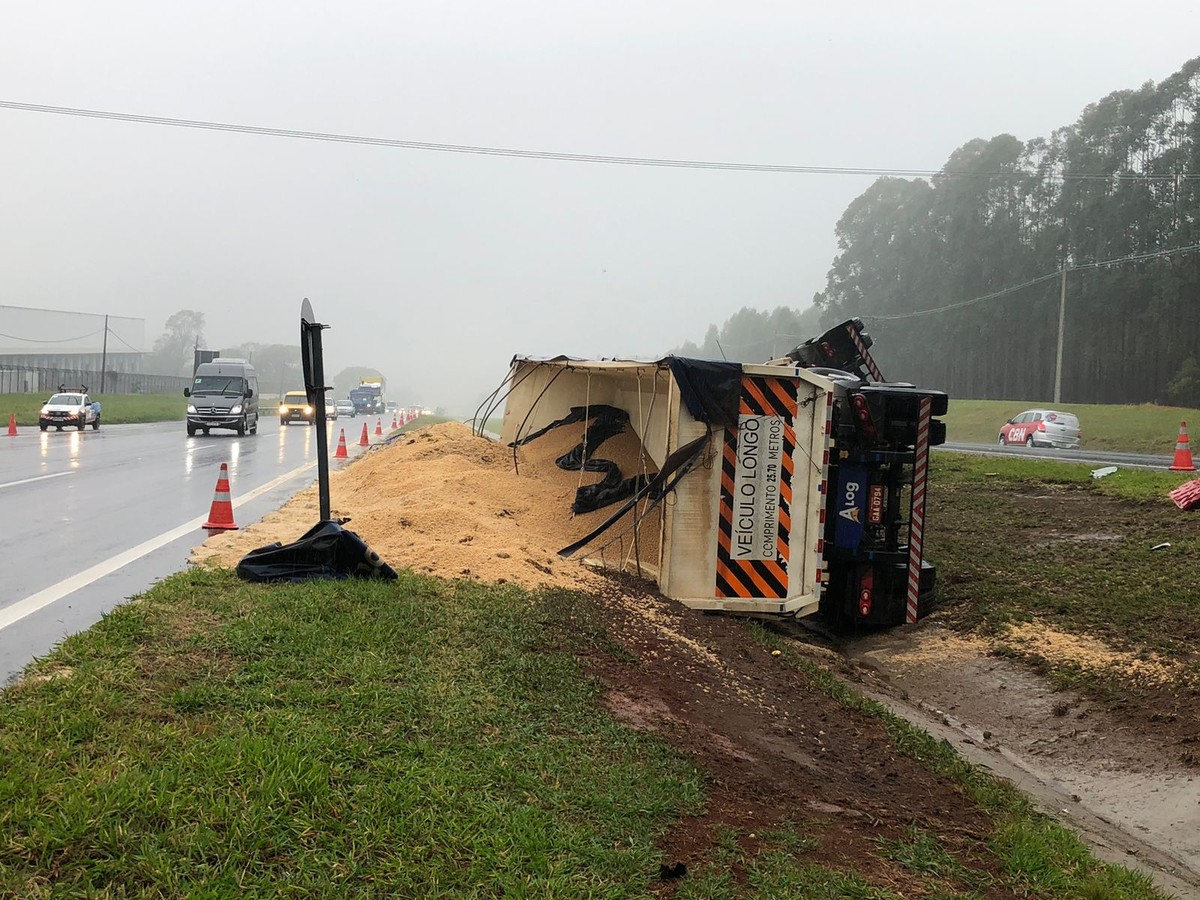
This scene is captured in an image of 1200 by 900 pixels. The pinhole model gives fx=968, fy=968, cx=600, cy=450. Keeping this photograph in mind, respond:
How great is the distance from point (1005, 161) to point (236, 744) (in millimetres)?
77298

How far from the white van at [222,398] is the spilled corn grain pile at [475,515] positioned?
19870mm

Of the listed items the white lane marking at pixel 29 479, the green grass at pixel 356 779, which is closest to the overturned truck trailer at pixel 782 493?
the green grass at pixel 356 779

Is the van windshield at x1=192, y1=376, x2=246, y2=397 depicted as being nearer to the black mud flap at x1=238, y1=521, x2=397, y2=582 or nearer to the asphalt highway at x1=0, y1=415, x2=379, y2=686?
the asphalt highway at x1=0, y1=415, x2=379, y2=686

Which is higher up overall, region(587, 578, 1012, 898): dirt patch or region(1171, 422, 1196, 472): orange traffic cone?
region(1171, 422, 1196, 472): orange traffic cone

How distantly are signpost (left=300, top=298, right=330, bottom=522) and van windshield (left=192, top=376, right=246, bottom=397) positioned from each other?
27663 millimetres

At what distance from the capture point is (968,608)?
31.0 ft

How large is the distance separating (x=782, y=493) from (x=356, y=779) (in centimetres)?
517

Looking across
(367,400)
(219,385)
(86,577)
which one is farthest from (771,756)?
(367,400)

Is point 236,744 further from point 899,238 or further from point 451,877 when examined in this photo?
point 899,238

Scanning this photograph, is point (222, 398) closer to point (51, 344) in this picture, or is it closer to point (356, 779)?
point (356, 779)

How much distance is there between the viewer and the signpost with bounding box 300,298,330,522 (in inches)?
242

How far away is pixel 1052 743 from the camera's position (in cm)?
672

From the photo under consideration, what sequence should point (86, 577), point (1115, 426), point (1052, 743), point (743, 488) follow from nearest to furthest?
point (1052, 743)
point (86, 577)
point (743, 488)
point (1115, 426)

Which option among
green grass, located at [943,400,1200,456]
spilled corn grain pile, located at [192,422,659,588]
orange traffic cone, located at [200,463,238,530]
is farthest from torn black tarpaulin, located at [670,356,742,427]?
green grass, located at [943,400,1200,456]
